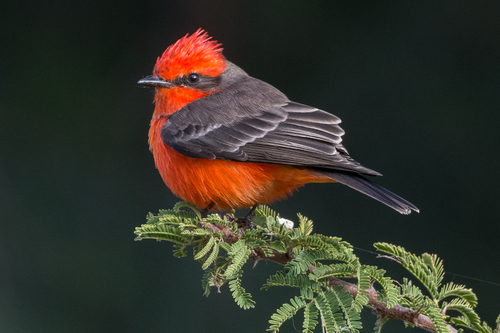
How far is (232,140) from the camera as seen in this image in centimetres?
315

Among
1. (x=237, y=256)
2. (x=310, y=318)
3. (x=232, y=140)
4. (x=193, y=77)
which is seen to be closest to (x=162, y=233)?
(x=237, y=256)

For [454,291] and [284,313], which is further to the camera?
[454,291]

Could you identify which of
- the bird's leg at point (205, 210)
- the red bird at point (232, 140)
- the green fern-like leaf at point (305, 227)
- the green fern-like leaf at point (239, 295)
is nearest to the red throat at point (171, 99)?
the red bird at point (232, 140)

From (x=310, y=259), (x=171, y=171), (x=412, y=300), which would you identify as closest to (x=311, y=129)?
(x=171, y=171)

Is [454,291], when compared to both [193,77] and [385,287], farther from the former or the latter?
[193,77]

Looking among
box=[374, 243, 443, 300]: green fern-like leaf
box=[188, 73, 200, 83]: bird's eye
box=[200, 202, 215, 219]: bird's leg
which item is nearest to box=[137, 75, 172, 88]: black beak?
box=[188, 73, 200, 83]: bird's eye

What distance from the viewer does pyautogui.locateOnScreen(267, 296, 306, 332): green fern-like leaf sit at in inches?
74.5

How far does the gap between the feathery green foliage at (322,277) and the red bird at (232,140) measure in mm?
532

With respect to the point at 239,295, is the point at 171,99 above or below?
above

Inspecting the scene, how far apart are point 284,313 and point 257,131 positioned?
1499mm

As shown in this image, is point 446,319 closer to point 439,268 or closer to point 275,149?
point 439,268

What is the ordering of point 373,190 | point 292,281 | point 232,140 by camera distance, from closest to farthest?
point 292,281, point 373,190, point 232,140

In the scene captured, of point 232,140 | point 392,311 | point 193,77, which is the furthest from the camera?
point 193,77

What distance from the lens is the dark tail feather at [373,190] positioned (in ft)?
8.72
